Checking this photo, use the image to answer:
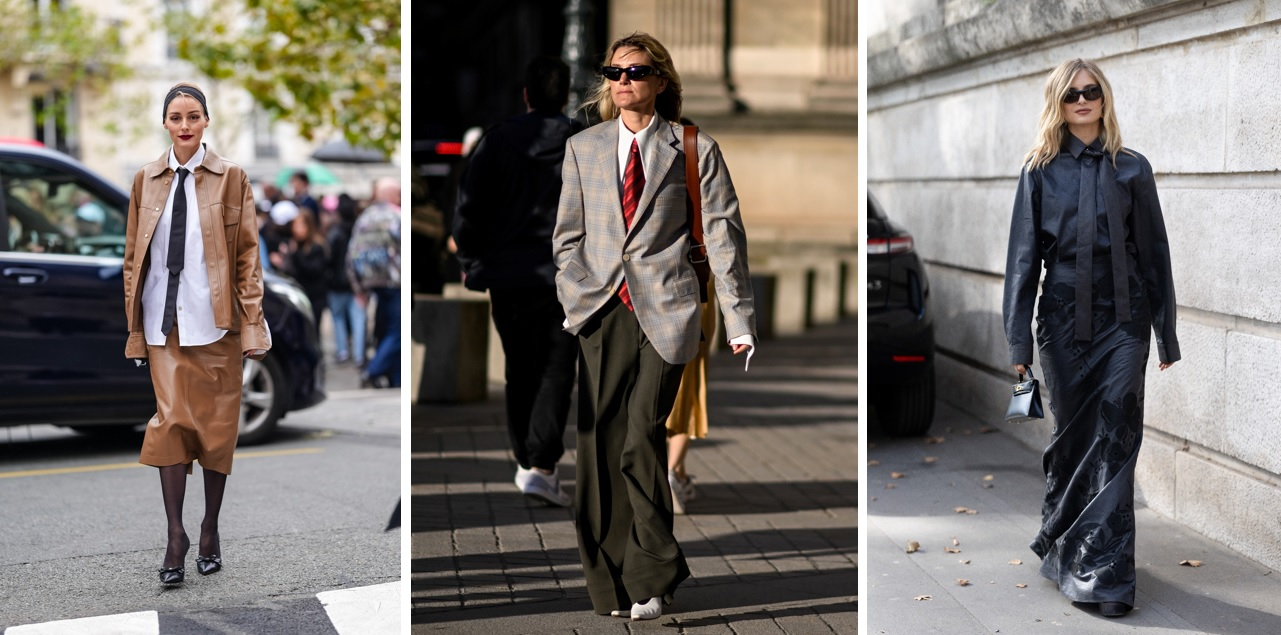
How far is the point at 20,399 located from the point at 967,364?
554 cm

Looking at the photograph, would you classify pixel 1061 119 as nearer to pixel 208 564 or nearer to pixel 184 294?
pixel 184 294

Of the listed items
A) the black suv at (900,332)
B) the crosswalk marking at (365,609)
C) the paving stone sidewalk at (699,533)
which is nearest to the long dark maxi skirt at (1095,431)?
the paving stone sidewalk at (699,533)

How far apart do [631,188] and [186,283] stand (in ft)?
6.01

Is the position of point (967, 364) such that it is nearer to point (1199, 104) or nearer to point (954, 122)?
point (954, 122)

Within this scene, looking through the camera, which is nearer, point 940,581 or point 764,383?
point 940,581

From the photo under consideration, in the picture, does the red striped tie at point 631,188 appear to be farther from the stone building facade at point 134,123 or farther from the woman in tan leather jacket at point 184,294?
the stone building facade at point 134,123

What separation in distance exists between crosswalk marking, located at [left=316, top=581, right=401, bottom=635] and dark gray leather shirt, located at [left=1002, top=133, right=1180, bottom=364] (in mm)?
2534

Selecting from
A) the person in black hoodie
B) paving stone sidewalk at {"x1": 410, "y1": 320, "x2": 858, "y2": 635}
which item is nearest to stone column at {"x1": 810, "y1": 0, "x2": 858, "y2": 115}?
paving stone sidewalk at {"x1": 410, "y1": 320, "x2": 858, "y2": 635}

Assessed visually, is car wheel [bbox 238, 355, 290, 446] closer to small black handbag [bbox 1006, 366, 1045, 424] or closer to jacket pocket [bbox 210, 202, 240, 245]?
jacket pocket [bbox 210, 202, 240, 245]

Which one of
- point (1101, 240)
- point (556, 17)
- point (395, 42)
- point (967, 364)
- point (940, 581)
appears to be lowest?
point (940, 581)

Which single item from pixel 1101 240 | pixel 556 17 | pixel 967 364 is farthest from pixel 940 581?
pixel 556 17

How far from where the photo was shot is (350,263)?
14.8m

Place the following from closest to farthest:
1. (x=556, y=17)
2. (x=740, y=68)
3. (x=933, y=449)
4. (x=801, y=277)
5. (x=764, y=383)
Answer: (x=933, y=449) < (x=764, y=383) < (x=801, y=277) < (x=740, y=68) < (x=556, y=17)

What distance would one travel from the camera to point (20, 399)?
29.4 feet
